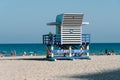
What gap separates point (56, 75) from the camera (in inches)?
819

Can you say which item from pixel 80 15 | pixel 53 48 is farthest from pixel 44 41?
pixel 80 15

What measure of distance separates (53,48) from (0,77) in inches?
495

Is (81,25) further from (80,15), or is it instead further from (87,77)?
(87,77)

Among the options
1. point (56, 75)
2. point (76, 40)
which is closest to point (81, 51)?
point (76, 40)

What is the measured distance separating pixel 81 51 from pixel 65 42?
1.52m

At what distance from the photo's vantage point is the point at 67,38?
32062mm

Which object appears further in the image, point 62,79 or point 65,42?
point 65,42

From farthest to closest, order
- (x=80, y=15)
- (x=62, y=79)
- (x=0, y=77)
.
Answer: (x=80, y=15)
(x=0, y=77)
(x=62, y=79)

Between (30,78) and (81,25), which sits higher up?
(81,25)

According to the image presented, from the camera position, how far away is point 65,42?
32062 millimetres

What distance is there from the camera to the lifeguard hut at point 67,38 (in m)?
31.8

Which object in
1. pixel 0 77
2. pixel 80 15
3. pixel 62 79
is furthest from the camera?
pixel 80 15

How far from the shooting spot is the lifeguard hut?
31.8m

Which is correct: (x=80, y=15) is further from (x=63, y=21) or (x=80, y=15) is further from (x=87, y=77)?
(x=87, y=77)
